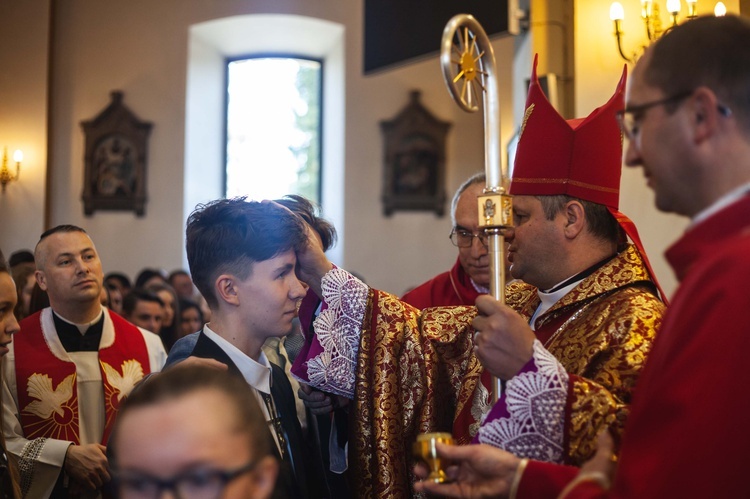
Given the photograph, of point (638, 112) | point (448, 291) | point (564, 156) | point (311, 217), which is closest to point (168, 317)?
point (448, 291)

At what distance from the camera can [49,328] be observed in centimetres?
396

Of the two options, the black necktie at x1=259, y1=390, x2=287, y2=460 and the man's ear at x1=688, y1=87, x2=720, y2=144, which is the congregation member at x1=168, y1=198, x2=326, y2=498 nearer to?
the black necktie at x1=259, y1=390, x2=287, y2=460

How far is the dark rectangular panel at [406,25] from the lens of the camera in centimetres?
725

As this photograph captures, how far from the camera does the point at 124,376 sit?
405 centimetres

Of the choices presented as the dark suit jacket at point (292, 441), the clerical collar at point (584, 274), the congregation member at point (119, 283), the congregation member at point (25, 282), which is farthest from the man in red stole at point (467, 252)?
the congregation member at point (119, 283)

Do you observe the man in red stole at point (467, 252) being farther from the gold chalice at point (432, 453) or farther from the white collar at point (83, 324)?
the gold chalice at point (432, 453)

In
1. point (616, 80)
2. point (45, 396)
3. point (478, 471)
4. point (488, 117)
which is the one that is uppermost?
point (616, 80)

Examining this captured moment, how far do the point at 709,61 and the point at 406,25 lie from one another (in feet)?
21.5

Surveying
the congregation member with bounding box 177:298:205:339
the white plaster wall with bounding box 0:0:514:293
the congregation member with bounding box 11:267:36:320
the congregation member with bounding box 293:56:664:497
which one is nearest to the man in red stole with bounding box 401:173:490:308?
the congregation member with bounding box 293:56:664:497

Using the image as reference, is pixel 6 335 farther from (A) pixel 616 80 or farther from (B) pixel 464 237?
(A) pixel 616 80

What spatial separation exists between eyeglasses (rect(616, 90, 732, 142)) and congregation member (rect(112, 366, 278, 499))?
0.88 metres

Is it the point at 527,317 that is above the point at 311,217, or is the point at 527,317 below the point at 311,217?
below

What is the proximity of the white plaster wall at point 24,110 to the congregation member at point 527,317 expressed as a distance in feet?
28.8

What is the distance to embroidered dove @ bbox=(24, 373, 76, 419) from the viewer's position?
12.2 ft
